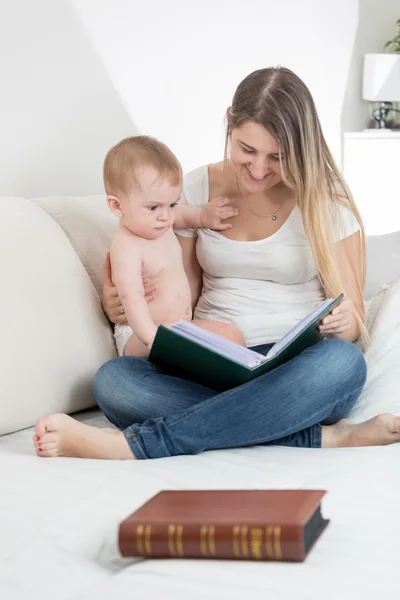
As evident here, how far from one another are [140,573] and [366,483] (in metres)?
0.41

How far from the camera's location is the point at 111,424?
1600 mm

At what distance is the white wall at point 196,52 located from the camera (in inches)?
94.8

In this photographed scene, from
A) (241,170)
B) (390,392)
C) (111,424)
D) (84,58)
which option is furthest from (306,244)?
(84,58)

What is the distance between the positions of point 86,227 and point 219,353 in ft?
2.15

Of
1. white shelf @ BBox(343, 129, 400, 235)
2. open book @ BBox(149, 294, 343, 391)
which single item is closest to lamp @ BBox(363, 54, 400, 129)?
white shelf @ BBox(343, 129, 400, 235)

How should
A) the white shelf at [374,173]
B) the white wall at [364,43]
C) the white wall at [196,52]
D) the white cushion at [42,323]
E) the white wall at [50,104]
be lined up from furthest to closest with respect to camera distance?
the white wall at [364,43] < the white shelf at [374,173] < the white wall at [196,52] < the white wall at [50,104] < the white cushion at [42,323]

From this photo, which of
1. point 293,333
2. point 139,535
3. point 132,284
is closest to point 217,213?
point 132,284

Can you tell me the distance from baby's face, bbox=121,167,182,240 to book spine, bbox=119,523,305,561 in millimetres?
809

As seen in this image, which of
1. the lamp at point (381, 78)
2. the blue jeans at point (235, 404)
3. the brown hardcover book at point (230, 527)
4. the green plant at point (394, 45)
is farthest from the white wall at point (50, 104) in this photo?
the green plant at point (394, 45)

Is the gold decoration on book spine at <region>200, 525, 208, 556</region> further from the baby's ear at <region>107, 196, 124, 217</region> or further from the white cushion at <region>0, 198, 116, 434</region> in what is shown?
the baby's ear at <region>107, 196, 124, 217</region>

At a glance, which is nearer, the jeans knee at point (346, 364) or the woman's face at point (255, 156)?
the jeans knee at point (346, 364)

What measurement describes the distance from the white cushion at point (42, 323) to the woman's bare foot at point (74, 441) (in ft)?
0.51

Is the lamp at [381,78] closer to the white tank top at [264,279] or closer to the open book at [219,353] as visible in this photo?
the white tank top at [264,279]

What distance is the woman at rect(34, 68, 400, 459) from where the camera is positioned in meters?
1.39
